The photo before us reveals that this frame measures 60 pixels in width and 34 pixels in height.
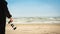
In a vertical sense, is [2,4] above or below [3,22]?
above

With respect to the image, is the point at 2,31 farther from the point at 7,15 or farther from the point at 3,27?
the point at 7,15

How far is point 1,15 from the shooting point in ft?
10.0

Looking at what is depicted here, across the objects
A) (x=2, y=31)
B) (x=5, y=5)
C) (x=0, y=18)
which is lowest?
(x=2, y=31)

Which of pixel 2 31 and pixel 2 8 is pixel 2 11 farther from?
pixel 2 31

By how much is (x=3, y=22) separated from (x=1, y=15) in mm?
125

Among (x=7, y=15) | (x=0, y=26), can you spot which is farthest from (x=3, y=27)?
(x=7, y=15)

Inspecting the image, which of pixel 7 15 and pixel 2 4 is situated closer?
pixel 2 4

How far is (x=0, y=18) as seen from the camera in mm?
3043

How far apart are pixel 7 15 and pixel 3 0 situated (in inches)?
13.0

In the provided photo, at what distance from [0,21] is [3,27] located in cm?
12

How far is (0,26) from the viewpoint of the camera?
3049 mm

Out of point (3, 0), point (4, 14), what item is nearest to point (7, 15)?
point (4, 14)

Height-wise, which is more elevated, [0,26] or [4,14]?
[4,14]

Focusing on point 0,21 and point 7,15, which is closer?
point 0,21
